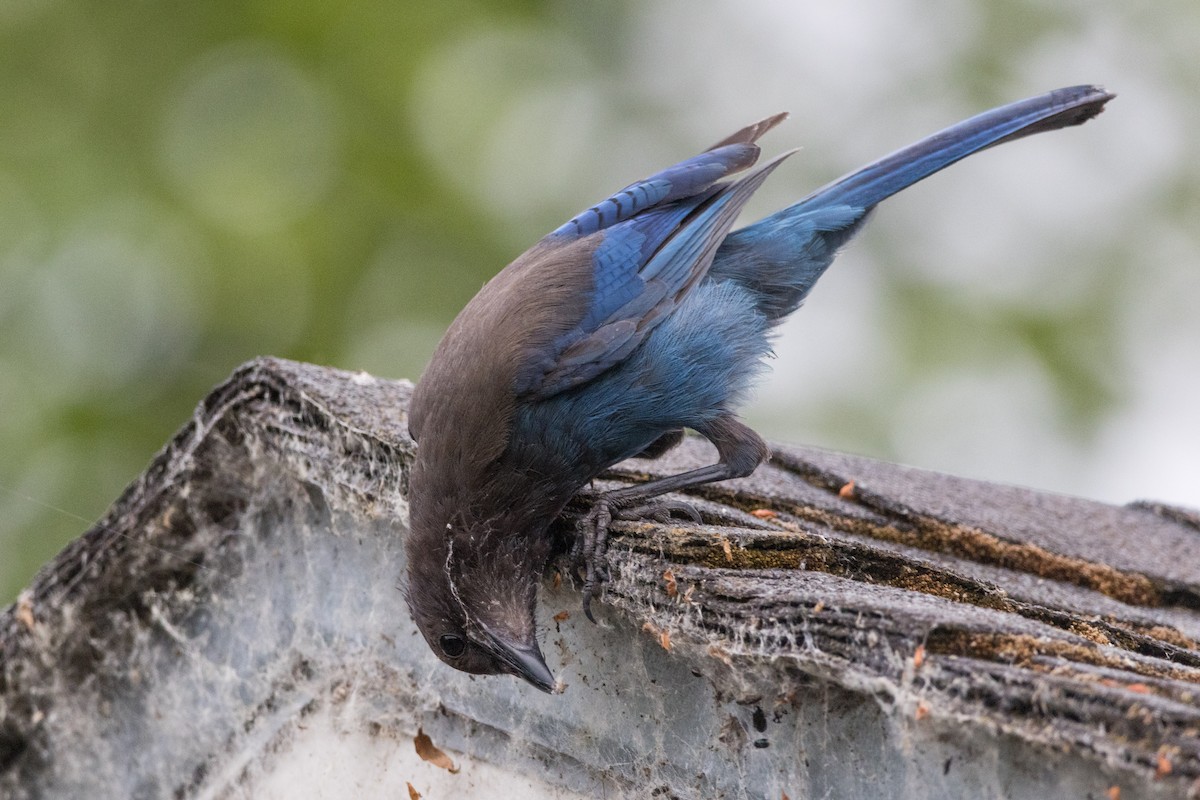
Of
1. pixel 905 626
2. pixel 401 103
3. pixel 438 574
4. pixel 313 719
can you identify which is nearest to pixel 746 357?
pixel 438 574

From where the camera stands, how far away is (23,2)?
11984 millimetres

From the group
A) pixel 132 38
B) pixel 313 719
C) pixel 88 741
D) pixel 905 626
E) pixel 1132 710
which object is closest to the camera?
pixel 1132 710

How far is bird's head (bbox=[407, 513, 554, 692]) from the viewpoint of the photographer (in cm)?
367

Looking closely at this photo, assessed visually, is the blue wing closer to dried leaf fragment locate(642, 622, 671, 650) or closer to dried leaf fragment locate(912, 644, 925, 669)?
dried leaf fragment locate(642, 622, 671, 650)

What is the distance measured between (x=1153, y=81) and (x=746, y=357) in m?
10.7

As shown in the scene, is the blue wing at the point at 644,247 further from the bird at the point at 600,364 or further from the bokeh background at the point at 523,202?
the bokeh background at the point at 523,202

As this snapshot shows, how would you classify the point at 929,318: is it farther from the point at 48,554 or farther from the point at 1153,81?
the point at 48,554

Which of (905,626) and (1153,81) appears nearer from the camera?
(905,626)

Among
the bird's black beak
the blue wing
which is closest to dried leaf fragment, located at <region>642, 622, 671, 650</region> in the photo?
the bird's black beak

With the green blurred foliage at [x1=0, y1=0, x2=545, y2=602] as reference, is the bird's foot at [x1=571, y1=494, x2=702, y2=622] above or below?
below

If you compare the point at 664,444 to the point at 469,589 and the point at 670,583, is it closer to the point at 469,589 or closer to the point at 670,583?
the point at 469,589

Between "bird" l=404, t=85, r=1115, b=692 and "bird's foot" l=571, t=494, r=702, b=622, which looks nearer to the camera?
"bird's foot" l=571, t=494, r=702, b=622

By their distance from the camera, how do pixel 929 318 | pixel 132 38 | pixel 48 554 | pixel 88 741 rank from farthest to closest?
pixel 929 318 < pixel 132 38 < pixel 48 554 < pixel 88 741

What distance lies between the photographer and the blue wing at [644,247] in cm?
415
